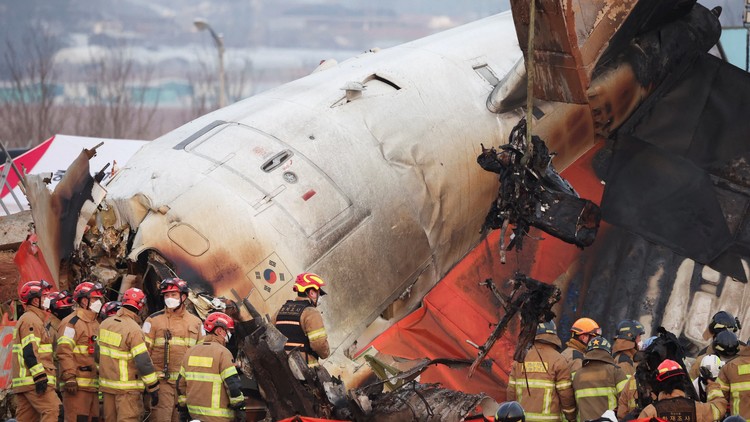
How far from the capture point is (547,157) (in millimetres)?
14383

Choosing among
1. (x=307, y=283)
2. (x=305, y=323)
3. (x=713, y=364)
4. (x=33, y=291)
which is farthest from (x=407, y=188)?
(x=33, y=291)

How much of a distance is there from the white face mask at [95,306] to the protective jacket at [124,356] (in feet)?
1.82

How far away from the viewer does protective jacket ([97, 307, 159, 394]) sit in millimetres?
13008

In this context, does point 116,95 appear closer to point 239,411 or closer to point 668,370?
point 239,411

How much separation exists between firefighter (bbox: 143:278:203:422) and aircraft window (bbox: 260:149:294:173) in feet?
6.45

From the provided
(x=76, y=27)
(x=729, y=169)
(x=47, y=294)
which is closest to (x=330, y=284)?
(x=47, y=294)

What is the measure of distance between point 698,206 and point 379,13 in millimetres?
65407

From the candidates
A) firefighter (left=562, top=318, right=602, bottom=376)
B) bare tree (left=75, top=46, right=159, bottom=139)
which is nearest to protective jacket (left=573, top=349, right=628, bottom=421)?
firefighter (left=562, top=318, right=602, bottom=376)

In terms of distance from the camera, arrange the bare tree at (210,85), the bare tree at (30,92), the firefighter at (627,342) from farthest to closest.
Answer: the bare tree at (210,85) < the bare tree at (30,92) < the firefighter at (627,342)

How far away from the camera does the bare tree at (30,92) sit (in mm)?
58500

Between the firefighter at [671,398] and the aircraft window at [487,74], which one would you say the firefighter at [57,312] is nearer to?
the aircraft window at [487,74]

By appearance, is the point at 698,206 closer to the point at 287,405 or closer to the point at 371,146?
the point at 371,146

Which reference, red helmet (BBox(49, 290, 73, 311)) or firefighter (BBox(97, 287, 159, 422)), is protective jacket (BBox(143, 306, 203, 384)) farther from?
red helmet (BBox(49, 290, 73, 311))

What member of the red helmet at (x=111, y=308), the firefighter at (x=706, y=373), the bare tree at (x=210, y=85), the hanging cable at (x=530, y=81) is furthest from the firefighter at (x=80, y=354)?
the bare tree at (x=210, y=85)
